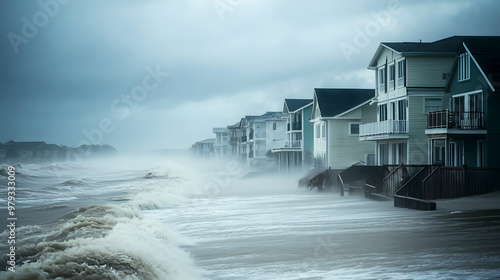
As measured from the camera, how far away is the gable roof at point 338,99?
49.3m

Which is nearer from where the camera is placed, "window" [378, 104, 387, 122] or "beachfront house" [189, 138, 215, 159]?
"window" [378, 104, 387, 122]

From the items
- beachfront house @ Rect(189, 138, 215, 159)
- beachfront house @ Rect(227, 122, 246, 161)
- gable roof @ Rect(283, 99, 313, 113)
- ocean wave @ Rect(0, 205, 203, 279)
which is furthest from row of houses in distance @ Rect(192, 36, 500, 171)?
beachfront house @ Rect(189, 138, 215, 159)

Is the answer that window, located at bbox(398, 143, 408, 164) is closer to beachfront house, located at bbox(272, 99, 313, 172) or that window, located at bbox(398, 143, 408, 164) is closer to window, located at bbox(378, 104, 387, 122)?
window, located at bbox(378, 104, 387, 122)

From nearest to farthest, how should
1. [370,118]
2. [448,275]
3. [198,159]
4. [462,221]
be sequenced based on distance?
1. [448,275]
2. [462,221]
3. [370,118]
4. [198,159]

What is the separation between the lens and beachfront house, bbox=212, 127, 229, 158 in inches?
5155

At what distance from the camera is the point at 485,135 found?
28.6m

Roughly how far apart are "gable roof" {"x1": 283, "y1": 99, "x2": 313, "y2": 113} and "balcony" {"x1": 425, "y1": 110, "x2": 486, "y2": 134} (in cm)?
3434

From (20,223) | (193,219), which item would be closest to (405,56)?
(193,219)

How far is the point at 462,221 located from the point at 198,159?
15135 centimetres

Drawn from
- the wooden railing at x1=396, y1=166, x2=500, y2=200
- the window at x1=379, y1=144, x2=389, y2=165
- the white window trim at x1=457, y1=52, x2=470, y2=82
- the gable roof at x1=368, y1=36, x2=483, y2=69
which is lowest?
the wooden railing at x1=396, y1=166, x2=500, y2=200

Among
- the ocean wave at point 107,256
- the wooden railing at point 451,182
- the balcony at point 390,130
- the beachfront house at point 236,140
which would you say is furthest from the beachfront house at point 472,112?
the beachfront house at point 236,140

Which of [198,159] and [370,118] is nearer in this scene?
[370,118]

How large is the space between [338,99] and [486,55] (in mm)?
21822

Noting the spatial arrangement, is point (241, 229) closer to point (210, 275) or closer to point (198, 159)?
point (210, 275)
